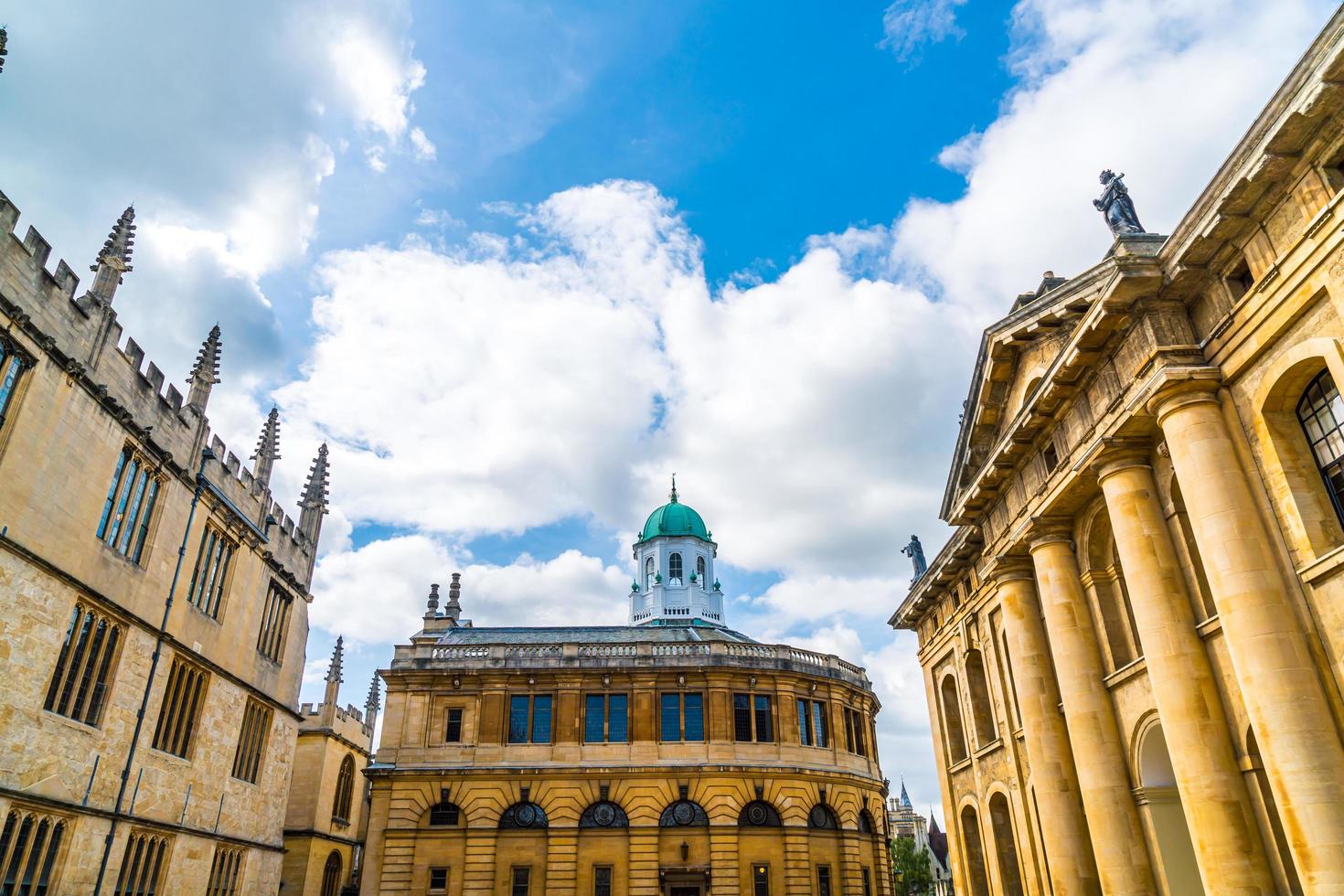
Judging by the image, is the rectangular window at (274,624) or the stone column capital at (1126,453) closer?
the stone column capital at (1126,453)

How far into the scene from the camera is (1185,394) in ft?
47.8

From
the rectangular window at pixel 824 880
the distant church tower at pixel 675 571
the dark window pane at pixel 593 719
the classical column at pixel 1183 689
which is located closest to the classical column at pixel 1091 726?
the classical column at pixel 1183 689

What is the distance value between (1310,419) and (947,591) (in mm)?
16936

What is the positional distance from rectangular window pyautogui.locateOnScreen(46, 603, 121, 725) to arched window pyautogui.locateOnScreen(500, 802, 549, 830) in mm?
19571

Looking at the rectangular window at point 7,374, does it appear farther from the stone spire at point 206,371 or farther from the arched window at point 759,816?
the arched window at point 759,816

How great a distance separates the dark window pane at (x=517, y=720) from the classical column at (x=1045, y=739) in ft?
79.0

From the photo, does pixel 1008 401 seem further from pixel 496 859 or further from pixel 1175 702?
pixel 496 859

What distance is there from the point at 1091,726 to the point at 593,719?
25.6m

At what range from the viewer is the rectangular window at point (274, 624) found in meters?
32.0

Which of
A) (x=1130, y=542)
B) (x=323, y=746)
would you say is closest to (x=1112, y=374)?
(x=1130, y=542)

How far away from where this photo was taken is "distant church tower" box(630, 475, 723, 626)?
78.4 meters

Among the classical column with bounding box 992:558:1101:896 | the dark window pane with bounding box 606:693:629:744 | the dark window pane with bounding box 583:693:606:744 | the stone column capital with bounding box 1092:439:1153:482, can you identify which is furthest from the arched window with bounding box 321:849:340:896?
the stone column capital with bounding box 1092:439:1153:482

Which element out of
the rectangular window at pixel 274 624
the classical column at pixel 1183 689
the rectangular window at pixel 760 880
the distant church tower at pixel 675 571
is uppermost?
the distant church tower at pixel 675 571

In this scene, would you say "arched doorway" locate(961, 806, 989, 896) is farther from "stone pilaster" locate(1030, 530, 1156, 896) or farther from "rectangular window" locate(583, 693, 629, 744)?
"rectangular window" locate(583, 693, 629, 744)
